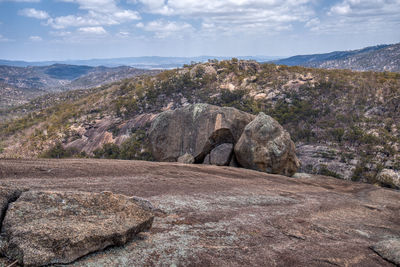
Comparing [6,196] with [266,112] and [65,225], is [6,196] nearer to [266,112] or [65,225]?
[65,225]

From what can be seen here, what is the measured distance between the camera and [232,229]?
31.5 ft

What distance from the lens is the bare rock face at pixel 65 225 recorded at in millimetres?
6145

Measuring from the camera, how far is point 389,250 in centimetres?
914

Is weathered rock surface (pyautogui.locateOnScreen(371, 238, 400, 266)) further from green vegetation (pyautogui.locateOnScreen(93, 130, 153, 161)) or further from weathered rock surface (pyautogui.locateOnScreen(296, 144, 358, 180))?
green vegetation (pyautogui.locateOnScreen(93, 130, 153, 161))

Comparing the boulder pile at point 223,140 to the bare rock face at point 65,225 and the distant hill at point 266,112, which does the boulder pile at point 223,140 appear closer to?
the distant hill at point 266,112

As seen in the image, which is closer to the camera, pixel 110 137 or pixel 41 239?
pixel 41 239

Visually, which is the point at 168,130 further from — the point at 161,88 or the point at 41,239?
the point at 161,88

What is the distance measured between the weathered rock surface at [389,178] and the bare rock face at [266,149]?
9164 millimetres

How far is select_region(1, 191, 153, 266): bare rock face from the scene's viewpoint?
6.14m

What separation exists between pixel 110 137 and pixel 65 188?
35638 mm

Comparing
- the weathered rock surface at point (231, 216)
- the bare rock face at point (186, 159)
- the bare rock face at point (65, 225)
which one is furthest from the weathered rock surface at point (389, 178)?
the bare rock face at point (65, 225)

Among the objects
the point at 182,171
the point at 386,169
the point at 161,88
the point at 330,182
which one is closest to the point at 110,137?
the point at 161,88

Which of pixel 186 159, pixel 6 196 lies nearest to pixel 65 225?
pixel 6 196

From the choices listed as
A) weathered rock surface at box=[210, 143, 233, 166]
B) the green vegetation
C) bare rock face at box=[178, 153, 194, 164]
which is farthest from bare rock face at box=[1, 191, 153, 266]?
the green vegetation
